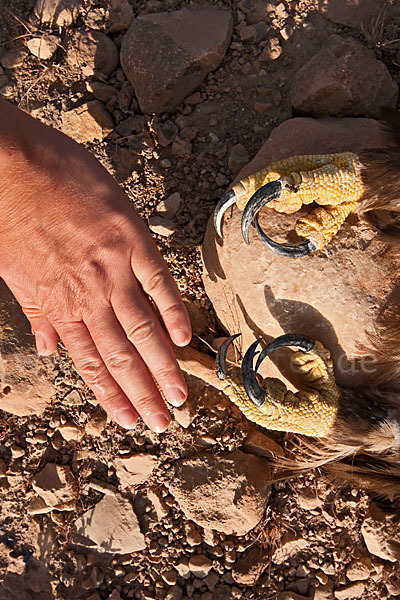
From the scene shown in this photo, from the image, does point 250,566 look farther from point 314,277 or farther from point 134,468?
point 314,277

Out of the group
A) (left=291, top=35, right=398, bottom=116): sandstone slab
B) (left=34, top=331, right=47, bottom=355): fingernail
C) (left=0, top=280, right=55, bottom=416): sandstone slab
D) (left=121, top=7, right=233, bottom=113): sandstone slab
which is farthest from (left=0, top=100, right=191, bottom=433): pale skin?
(left=291, top=35, right=398, bottom=116): sandstone slab

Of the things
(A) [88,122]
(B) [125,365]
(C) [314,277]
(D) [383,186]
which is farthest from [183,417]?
(A) [88,122]

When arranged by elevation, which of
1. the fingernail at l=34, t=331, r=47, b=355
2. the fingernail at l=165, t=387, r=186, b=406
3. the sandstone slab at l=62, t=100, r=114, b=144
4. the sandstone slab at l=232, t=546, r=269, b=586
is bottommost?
the sandstone slab at l=232, t=546, r=269, b=586

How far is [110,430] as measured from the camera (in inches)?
97.3

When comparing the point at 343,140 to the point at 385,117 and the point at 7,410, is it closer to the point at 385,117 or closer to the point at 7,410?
the point at 385,117

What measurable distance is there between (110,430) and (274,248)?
46.5 inches

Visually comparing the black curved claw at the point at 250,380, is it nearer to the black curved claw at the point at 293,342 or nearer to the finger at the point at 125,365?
the black curved claw at the point at 293,342

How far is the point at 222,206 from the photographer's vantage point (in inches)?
79.1

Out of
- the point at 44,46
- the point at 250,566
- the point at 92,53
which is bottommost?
the point at 250,566

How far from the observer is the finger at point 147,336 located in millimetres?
1986

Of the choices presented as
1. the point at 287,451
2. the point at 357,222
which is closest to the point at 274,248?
the point at 357,222

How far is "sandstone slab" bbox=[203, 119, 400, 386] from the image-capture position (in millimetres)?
1985

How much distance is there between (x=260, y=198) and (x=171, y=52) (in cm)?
100

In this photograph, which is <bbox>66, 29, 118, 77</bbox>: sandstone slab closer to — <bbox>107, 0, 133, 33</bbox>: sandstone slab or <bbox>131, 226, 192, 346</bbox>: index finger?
<bbox>107, 0, 133, 33</bbox>: sandstone slab
